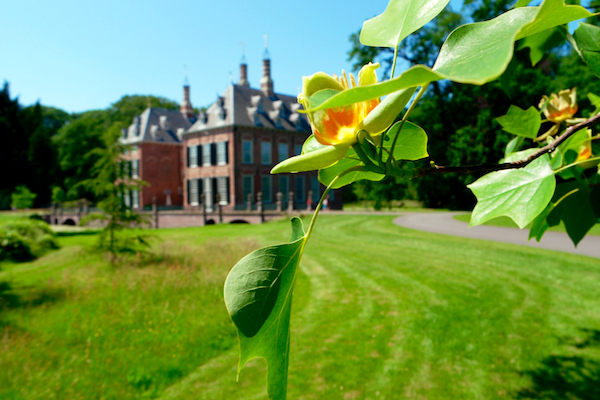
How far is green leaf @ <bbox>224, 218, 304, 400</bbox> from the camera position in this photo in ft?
1.44

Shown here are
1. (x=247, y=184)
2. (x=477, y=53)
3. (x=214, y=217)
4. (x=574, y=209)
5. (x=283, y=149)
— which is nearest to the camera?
(x=477, y=53)

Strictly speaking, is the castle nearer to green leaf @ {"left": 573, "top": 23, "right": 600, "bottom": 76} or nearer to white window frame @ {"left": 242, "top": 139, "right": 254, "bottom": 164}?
white window frame @ {"left": 242, "top": 139, "right": 254, "bottom": 164}

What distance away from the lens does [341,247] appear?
1184cm

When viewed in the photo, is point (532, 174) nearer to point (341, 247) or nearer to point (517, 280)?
point (517, 280)

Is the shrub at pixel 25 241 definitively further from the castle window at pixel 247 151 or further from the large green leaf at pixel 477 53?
the large green leaf at pixel 477 53

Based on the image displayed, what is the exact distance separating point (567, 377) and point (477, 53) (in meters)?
Answer: 4.76

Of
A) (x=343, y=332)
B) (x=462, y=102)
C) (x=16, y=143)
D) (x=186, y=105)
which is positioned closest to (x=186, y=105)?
(x=186, y=105)

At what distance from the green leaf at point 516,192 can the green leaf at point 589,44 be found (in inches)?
11.1

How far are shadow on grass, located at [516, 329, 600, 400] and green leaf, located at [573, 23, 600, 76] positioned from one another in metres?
3.81

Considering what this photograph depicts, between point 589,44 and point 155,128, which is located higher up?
point 155,128

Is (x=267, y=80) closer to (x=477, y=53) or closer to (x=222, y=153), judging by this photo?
(x=222, y=153)

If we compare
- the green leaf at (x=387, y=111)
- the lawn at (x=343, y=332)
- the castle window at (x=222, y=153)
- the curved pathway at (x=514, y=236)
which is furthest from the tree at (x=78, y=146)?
the green leaf at (x=387, y=111)

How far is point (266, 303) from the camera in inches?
17.8

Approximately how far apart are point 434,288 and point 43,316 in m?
6.32
